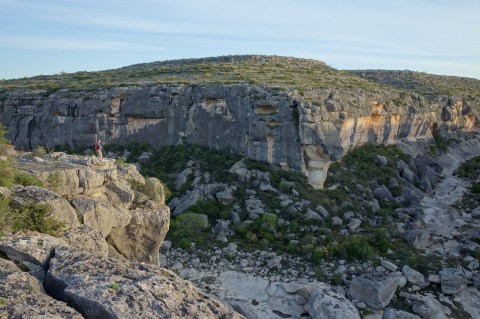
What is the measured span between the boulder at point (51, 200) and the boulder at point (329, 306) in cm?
821

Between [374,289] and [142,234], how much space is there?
8.19 meters

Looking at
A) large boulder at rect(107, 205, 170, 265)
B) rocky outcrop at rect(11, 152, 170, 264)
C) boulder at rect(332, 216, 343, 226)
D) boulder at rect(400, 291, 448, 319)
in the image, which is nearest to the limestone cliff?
boulder at rect(332, 216, 343, 226)

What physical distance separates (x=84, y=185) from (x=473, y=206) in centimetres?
2296

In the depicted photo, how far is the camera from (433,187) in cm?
2894

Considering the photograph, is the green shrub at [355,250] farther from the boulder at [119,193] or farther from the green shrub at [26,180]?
the green shrub at [26,180]

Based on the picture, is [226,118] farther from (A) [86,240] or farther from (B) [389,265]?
(A) [86,240]

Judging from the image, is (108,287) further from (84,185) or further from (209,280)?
(209,280)

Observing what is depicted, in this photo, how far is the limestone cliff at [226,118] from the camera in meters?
24.0

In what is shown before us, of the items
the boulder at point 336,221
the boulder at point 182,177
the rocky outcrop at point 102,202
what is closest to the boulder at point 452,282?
the boulder at point 336,221

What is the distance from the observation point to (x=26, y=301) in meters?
6.53

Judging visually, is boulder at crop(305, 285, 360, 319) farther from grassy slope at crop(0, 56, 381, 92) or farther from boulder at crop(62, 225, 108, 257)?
grassy slope at crop(0, 56, 381, 92)

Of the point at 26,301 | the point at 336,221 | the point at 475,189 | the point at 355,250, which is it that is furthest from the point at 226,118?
the point at 26,301

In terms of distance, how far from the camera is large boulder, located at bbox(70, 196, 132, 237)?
11.0 meters

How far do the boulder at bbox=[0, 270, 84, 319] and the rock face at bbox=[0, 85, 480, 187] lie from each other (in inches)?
700
